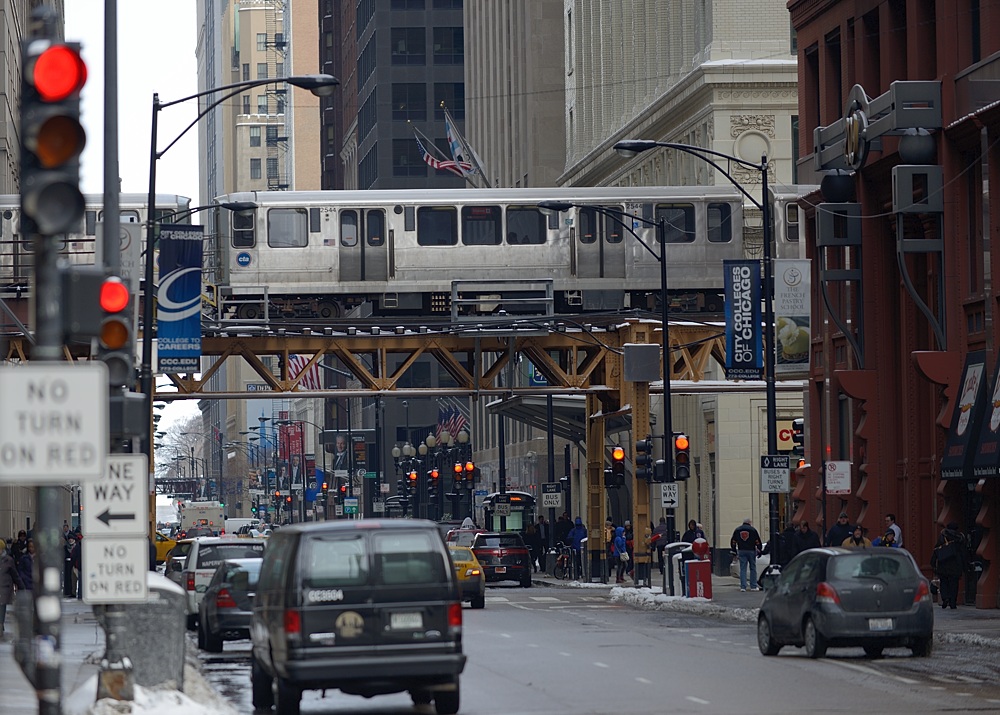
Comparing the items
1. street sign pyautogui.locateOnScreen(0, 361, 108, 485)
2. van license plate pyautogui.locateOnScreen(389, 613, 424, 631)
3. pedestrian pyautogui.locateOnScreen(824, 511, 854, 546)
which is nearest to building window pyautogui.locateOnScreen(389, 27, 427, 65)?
pedestrian pyautogui.locateOnScreen(824, 511, 854, 546)

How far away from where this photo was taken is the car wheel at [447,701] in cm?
1719

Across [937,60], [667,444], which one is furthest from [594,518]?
[937,60]

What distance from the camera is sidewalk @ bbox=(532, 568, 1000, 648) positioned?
26489 millimetres

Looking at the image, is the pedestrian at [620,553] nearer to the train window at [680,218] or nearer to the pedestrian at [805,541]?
the train window at [680,218]

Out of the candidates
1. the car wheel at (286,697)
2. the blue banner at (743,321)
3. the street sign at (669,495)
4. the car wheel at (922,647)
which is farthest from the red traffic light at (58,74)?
the street sign at (669,495)

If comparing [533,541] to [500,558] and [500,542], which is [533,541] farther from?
[500,558]

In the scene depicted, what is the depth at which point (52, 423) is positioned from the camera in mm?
9867

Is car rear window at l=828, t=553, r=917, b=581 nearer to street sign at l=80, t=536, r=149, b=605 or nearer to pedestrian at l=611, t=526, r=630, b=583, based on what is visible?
street sign at l=80, t=536, r=149, b=605

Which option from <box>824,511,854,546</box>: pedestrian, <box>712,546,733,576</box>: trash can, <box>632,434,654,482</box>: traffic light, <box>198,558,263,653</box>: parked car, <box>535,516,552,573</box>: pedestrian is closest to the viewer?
<box>198,558,263,653</box>: parked car

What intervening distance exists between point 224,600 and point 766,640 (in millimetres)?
7468

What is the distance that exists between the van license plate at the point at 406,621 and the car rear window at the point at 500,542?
32519 millimetres

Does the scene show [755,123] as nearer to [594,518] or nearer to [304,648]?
[594,518]

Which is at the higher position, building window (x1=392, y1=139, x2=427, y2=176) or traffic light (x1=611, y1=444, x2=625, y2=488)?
building window (x1=392, y1=139, x2=427, y2=176)

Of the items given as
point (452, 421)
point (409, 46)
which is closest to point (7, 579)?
point (452, 421)
